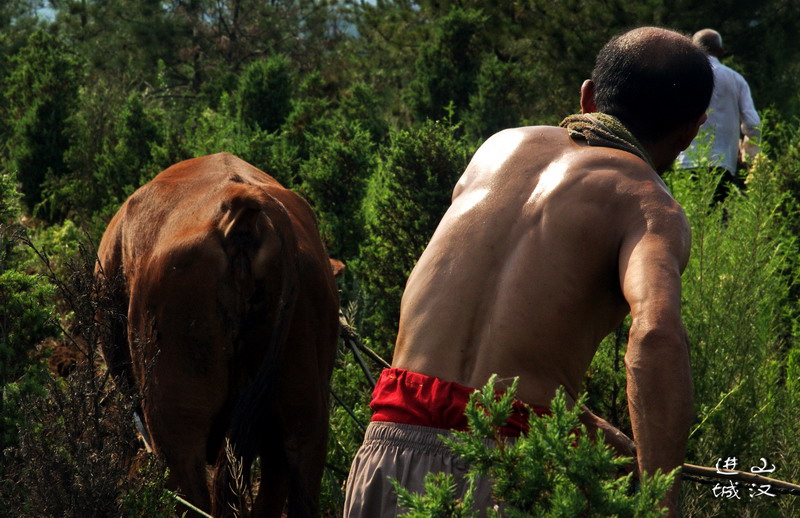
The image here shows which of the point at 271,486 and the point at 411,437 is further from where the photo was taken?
the point at 271,486

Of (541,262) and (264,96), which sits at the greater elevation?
(541,262)

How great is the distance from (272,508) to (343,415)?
819 mm

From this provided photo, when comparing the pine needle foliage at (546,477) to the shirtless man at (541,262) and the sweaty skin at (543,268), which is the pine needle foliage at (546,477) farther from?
the shirtless man at (541,262)

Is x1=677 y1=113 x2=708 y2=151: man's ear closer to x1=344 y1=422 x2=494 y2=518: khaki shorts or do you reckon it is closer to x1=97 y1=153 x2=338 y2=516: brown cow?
x1=344 y1=422 x2=494 y2=518: khaki shorts

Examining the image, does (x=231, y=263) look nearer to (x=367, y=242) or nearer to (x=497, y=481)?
(x=497, y=481)

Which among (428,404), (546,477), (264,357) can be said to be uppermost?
(546,477)

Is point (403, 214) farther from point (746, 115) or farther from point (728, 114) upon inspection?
point (746, 115)

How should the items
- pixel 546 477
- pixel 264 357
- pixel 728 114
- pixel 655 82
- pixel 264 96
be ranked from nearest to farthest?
pixel 546 477 → pixel 655 82 → pixel 264 357 → pixel 728 114 → pixel 264 96

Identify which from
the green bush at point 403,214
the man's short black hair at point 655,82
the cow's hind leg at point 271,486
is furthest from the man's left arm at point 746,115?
the man's short black hair at point 655,82

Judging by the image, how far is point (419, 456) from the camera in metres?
2.48

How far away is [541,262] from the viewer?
2.48 metres

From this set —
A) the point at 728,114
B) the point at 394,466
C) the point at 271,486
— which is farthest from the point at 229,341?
the point at 728,114

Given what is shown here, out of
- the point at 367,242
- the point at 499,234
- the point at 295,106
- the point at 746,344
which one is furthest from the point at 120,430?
the point at 295,106

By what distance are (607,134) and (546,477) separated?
102 centimetres
